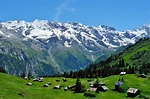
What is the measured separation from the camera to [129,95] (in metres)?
134

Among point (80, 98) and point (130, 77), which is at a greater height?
point (130, 77)

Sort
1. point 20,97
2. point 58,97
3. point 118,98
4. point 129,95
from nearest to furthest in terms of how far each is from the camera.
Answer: point 20,97, point 58,97, point 118,98, point 129,95

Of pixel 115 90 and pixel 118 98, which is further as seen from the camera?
pixel 115 90

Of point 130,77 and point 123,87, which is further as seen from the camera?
point 130,77

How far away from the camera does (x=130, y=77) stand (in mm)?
178125

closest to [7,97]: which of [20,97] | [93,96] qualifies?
[20,97]

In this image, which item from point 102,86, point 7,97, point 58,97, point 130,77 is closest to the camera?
point 7,97

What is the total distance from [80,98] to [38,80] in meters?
71.8

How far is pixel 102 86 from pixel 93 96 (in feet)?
72.4

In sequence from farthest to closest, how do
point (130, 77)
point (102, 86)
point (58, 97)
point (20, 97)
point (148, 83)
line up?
point (130, 77), point (148, 83), point (102, 86), point (58, 97), point (20, 97)

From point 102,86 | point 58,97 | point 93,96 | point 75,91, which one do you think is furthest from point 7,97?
point 102,86

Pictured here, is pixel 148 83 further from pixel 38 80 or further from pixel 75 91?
pixel 38 80

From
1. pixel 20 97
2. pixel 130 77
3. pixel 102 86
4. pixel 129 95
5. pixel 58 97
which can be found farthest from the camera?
pixel 130 77

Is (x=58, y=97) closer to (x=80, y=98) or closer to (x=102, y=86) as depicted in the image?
(x=80, y=98)
